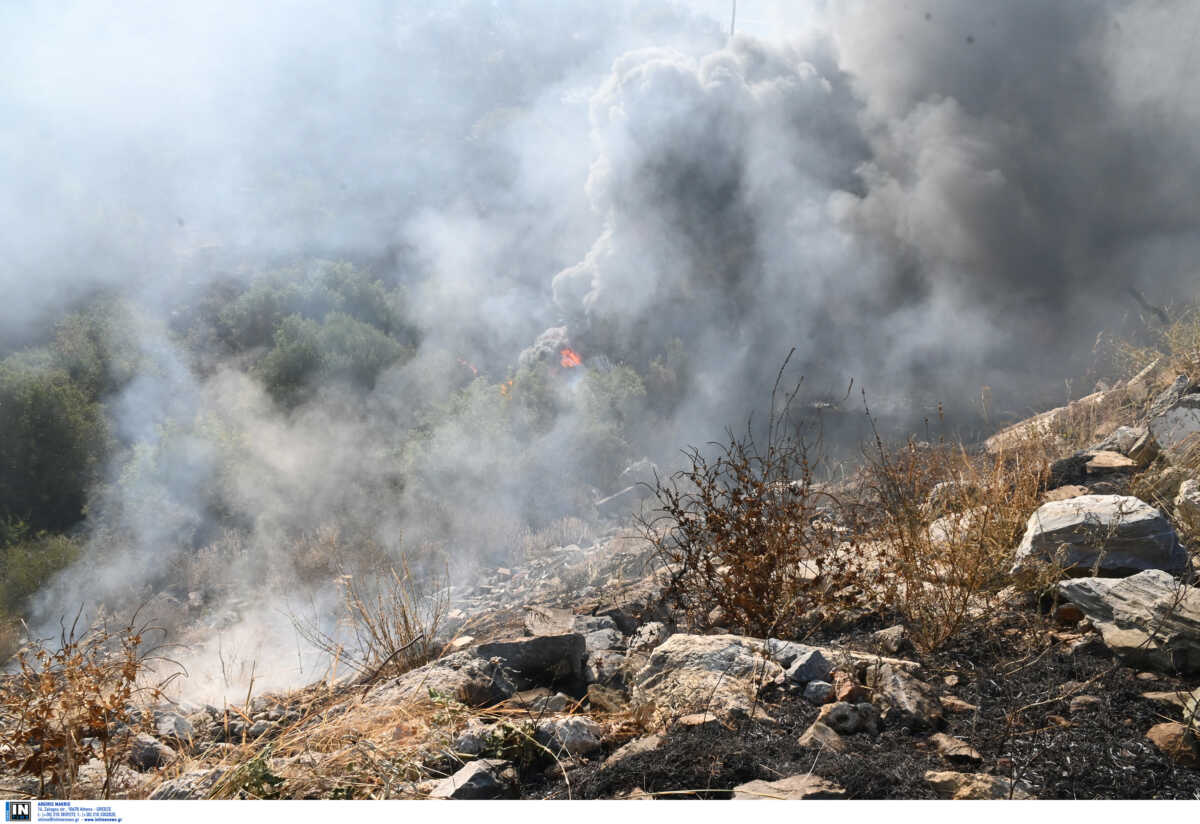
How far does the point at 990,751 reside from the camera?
197 centimetres

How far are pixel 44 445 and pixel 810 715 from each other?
6.89 metres

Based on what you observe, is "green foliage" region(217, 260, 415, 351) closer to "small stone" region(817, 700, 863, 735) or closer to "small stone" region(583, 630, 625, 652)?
"small stone" region(583, 630, 625, 652)

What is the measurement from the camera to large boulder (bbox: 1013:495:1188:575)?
286 centimetres

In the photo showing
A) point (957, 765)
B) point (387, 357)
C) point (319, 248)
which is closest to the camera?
point (957, 765)

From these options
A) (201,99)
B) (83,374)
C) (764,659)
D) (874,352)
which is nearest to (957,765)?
(764,659)

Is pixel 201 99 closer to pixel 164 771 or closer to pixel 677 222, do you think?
pixel 677 222

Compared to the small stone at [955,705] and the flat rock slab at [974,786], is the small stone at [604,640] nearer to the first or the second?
the small stone at [955,705]

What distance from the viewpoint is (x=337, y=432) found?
8.39 meters

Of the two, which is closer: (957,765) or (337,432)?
(957,765)

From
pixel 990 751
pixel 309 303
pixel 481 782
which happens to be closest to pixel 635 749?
pixel 481 782

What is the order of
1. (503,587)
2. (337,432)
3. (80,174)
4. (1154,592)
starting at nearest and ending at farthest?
(1154,592)
(503,587)
(337,432)
(80,174)

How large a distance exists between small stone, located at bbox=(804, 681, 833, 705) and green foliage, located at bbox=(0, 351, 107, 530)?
258 inches

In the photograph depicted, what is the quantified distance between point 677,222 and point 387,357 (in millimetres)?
5132

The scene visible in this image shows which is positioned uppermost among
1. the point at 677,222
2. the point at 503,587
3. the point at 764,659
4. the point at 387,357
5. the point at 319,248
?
the point at 319,248
